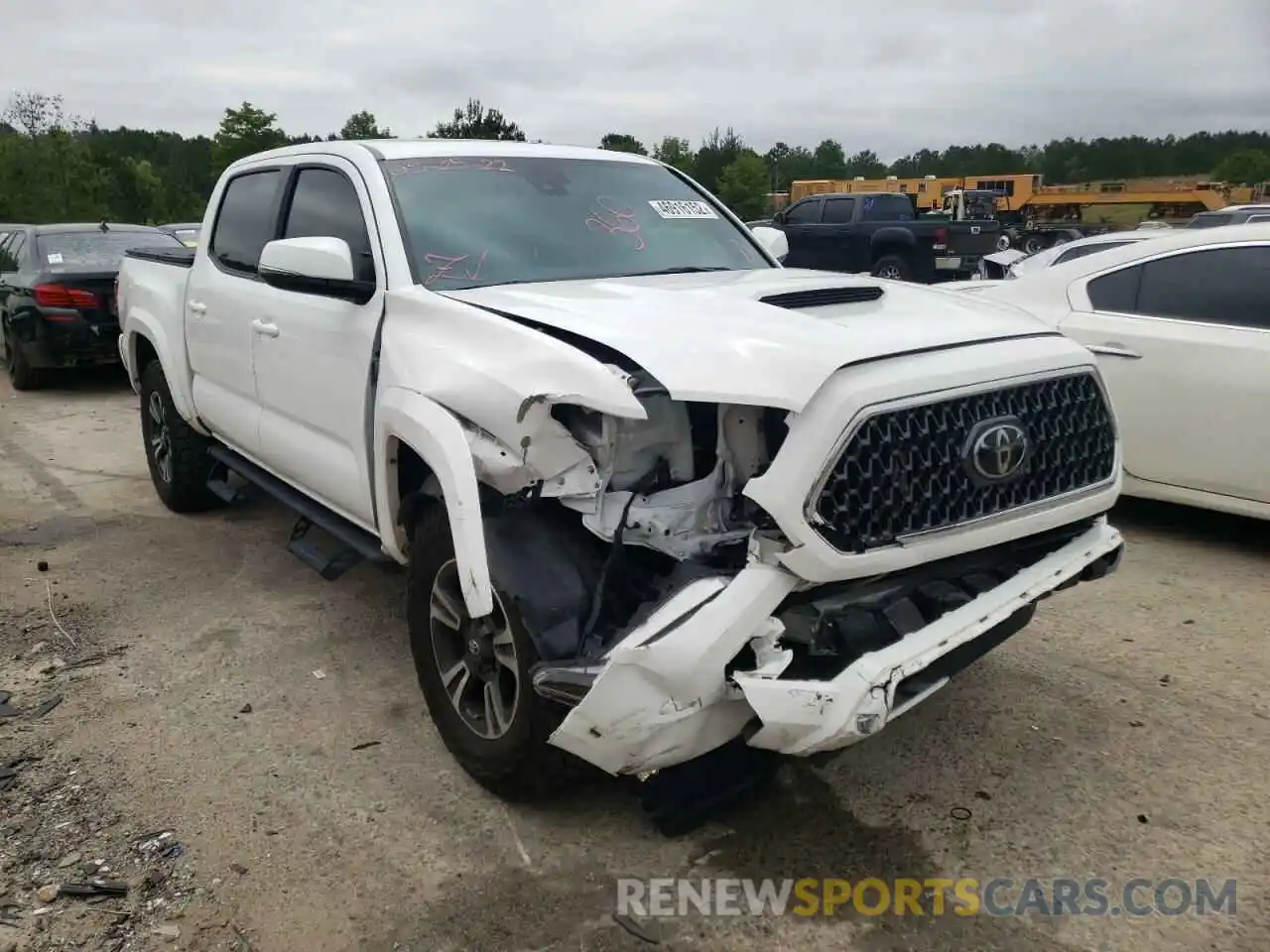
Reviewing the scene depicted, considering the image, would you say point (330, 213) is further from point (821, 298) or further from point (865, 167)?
point (865, 167)

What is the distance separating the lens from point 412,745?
3445 mm

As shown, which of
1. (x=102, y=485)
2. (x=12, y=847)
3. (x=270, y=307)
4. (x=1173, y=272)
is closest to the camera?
(x=12, y=847)

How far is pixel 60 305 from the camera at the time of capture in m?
9.98

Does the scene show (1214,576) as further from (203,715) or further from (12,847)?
(12,847)

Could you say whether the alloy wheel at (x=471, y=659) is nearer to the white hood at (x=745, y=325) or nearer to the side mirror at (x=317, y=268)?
the white hood at (x=745, y=325)

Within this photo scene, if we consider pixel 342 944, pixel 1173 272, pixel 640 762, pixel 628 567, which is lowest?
pixel 342 944

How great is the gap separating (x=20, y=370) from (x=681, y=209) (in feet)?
30.1

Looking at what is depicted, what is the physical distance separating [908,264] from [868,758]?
15.1 meters

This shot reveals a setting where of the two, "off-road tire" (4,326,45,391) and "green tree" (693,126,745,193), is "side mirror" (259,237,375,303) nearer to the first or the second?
"off-road tire" (4,326,45,391)

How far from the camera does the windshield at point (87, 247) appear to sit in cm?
1027

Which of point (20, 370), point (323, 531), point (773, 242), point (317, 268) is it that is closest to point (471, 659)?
point (317, 268)

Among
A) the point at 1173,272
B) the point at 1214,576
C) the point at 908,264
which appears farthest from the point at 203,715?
the point at 908,264

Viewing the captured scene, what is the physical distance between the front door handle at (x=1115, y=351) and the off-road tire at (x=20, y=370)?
9.77m

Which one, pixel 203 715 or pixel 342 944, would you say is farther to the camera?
pixel 203 715
